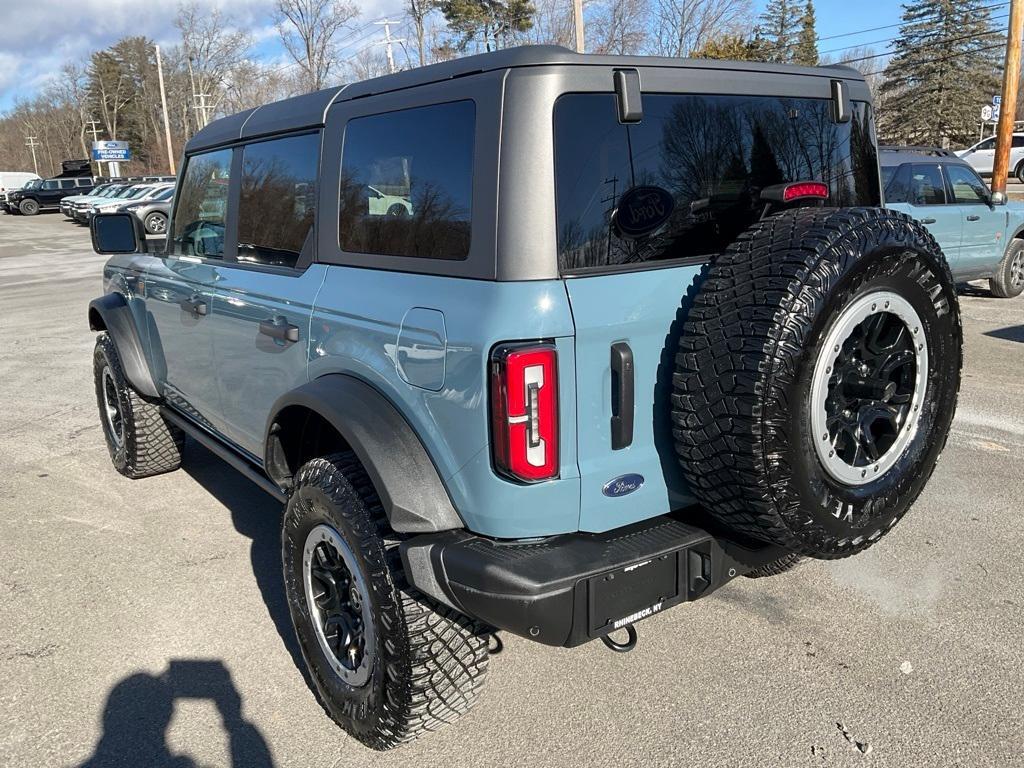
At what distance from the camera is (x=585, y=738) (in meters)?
2.70

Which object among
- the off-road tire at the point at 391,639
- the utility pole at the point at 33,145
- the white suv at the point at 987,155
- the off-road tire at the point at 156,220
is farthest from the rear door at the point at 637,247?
the utility pole at the point at 33,145

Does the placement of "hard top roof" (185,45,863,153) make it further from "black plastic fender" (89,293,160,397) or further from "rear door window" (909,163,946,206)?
"rear door window" (909,163,946,206)

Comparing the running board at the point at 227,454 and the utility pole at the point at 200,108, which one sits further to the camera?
the utility pole at the point at 200,108

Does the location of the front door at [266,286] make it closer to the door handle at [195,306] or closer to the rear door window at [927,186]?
the door handle at [195,306]

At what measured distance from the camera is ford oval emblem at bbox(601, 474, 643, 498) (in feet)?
7.68

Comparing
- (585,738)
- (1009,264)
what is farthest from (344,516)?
(1009,264)

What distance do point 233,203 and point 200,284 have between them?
16.5 inches

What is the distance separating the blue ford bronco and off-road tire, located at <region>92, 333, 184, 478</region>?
2.37 metres

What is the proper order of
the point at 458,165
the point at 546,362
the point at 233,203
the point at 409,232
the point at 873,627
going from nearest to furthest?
the point at 546,362
the point at 458,165
the point at 409,232
the point at 873,627
the point at 233,203

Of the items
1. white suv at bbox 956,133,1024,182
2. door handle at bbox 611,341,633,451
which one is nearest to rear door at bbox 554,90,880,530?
door handle at bbox 611,341,633,451

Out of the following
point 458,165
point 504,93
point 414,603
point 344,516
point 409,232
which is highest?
point 504,93

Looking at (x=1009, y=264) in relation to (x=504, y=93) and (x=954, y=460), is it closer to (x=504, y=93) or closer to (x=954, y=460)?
(x=954, y=460)

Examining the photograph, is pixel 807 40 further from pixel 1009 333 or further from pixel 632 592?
pixel 632 592

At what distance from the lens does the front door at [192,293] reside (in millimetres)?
3770
